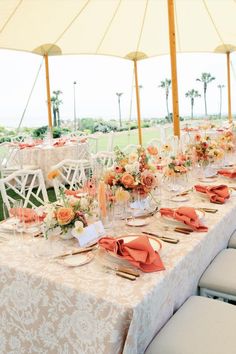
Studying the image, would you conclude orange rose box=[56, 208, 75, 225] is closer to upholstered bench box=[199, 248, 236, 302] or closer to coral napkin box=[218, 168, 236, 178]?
upholstered bench box=[199, 248, 236, 302]

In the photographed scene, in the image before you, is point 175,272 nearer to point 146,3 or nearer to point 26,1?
point 26,1

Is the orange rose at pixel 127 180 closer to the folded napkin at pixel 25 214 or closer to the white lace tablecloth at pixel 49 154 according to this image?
the folded napkin at pixel 25 214

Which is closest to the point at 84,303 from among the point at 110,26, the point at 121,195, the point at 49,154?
the point at 121,195

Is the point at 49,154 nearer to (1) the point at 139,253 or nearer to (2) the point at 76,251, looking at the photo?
(2) the point at 76,251

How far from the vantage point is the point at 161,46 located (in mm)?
9047

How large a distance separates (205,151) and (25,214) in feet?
5.75

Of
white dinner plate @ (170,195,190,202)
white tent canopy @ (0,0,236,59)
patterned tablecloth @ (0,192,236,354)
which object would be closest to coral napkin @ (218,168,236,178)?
white dinner plate @ (170,195,190,202)

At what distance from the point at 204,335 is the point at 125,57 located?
8697mm

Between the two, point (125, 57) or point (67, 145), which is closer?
point (67, 145)

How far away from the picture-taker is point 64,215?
63.4 inches

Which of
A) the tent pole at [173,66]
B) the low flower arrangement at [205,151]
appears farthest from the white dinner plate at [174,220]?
the tent pole at [173,66]

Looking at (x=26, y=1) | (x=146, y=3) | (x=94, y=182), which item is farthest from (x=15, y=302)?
(x=146, y=3)

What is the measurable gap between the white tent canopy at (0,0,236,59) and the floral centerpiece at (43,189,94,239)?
5.22 metres

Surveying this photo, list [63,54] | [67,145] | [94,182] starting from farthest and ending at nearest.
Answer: [63,54] → [67,145] → [94,182]
